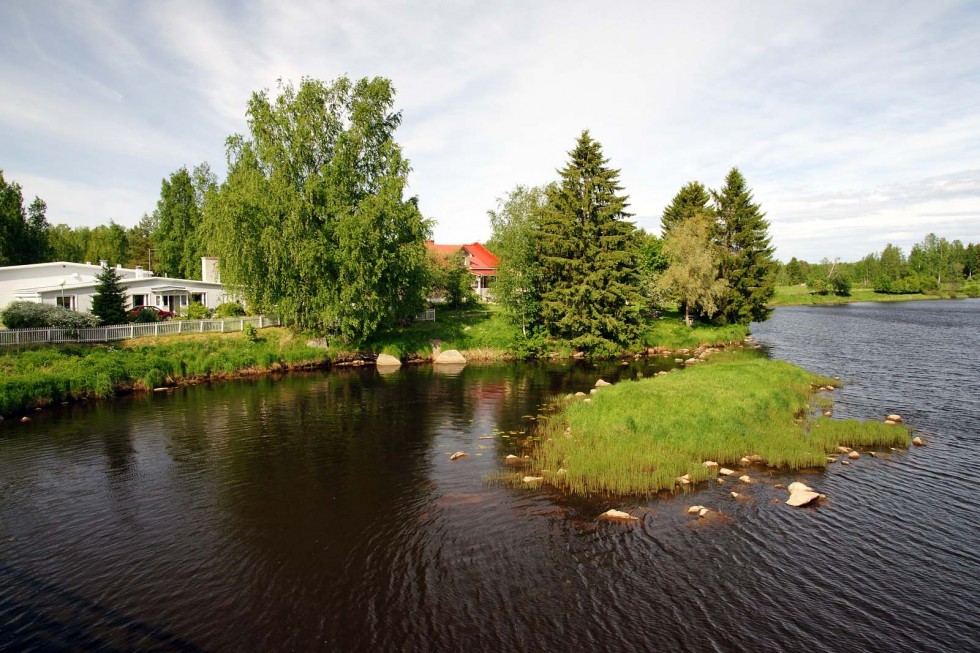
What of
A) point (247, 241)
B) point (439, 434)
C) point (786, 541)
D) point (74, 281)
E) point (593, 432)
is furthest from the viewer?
point (74, 281)

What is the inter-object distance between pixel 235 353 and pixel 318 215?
505 inches

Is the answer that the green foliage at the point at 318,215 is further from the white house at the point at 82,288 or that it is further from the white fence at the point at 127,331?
the white house at the point at 82,288

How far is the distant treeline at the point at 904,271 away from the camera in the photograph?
14500 cm

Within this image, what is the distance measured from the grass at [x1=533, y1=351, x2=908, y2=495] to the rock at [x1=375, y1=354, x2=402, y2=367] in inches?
834

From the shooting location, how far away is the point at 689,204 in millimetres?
70375

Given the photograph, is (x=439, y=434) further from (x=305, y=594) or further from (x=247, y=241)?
(x=247, y=241)

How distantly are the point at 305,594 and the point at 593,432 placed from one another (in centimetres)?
1349

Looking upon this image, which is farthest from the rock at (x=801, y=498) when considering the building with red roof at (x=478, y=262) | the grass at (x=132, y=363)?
the building with red roof at (x=478, y=262)

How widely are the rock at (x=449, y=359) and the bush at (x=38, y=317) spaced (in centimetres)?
2674

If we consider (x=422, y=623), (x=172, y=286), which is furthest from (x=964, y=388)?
(x=172, y=286)

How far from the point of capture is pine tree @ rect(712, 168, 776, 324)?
2418 inches

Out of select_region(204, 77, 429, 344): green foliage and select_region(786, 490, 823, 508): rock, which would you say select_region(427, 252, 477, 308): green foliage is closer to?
select_region(204, 77, 429, 344): green foliage

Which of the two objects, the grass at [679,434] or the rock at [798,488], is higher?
the grass at [679,434]

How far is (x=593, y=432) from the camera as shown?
73.4 ft
